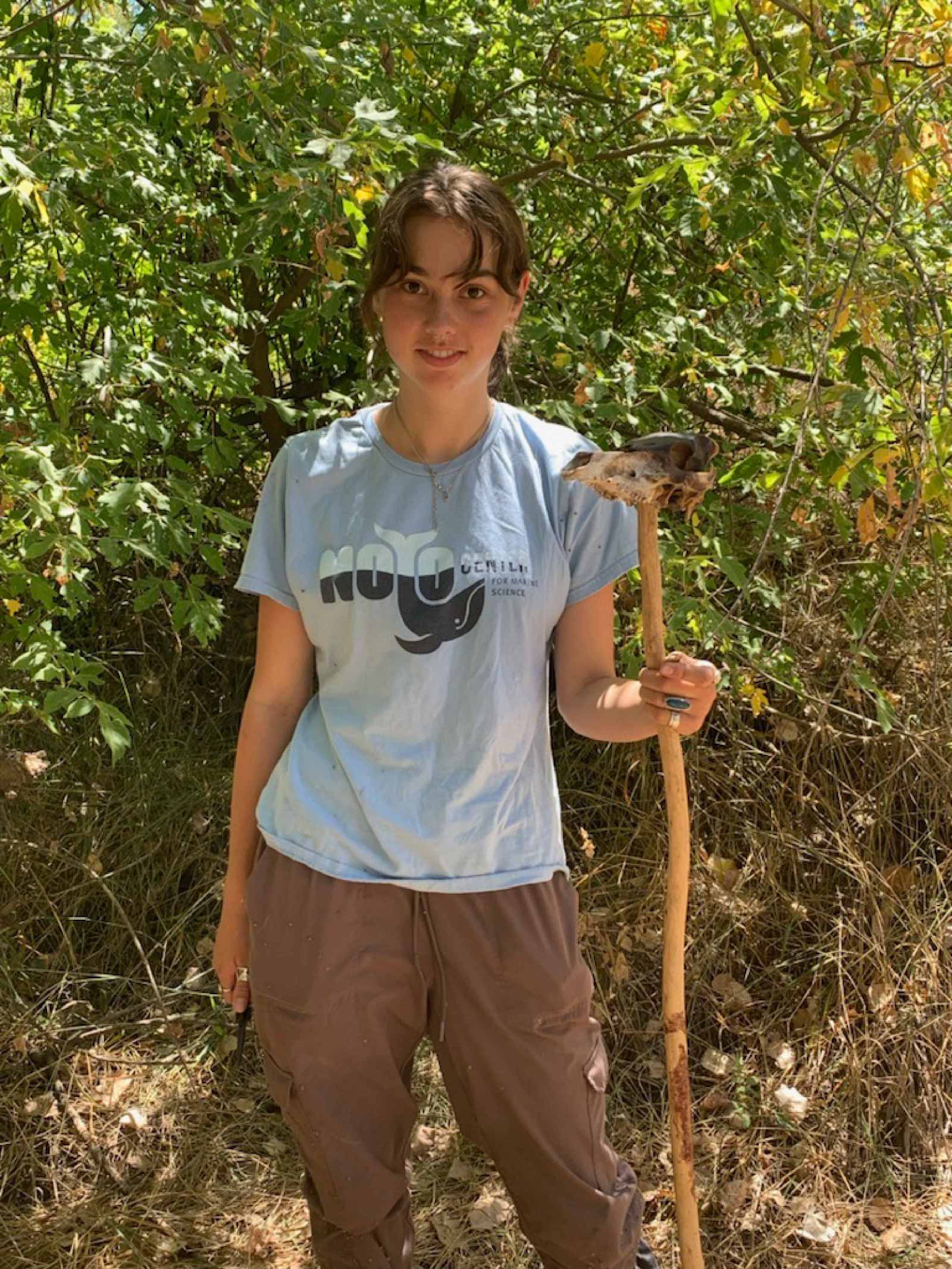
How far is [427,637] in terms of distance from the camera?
72.9 inches

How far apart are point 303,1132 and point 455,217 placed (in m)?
1.39

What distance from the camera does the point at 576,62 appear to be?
11.6 feet

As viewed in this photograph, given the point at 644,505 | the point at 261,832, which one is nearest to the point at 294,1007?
the point at 261,832

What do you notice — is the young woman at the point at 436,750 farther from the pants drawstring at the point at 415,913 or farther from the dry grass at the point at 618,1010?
the dry grass at the point at 618,1010

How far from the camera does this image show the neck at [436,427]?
1929 millimetres

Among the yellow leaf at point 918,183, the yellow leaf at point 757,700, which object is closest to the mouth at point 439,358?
the yellow leaf at point 918,183

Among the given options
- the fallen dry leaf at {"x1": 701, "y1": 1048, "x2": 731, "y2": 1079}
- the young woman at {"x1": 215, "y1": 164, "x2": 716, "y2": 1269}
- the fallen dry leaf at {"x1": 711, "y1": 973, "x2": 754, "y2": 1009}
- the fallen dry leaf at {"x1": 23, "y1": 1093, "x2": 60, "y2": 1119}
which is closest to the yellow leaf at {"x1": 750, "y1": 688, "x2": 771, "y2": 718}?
the fallen dry leaf at {"x1": 711, "y1": 973, "x2": 754, "y2": 1009}

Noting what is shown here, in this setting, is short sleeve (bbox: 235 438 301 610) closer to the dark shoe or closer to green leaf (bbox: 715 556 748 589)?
green leaf (bbox: 715 556 748 589)

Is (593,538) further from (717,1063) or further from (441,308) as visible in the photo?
(717,1063)

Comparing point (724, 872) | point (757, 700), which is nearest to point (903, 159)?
point (757, 700)

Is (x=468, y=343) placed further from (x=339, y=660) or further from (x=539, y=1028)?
(x=539, y=1028)

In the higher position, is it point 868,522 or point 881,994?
point 868,522

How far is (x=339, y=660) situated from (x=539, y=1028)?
0.62m

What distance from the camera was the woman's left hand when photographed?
68.5 inches
